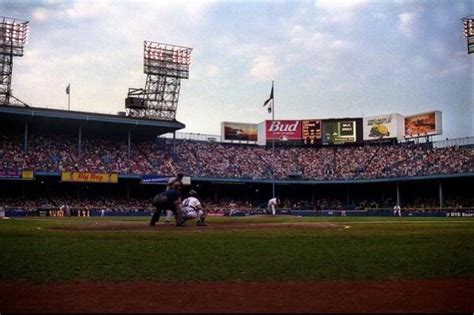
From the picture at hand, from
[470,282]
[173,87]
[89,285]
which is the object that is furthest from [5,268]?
[173,87]

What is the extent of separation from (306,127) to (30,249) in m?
67.8

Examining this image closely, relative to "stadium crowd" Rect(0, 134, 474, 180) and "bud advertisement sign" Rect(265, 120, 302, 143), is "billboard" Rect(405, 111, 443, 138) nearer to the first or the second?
"stadium crowd" Rect(0, 134, 474, 180)

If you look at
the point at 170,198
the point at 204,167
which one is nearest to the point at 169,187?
the point at 170,198

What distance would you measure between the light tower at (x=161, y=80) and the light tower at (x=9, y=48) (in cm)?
1401

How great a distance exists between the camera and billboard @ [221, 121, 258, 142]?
7756 centimetres

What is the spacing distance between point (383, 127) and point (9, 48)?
50.9 m

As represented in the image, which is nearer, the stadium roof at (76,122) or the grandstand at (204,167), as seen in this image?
the stadium roof at (76,122)

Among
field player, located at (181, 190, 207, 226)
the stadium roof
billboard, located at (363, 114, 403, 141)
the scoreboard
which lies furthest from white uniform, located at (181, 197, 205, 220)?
the scoreboard

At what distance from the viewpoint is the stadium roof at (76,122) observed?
53688 mm

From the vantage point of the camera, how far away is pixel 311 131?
78.1 metres

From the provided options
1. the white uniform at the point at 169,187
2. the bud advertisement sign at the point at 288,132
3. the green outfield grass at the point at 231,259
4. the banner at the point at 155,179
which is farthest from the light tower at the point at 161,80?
the green outfield grass at the point at 231,259

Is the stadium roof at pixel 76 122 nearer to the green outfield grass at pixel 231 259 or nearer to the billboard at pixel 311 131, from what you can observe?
the billboard at pixel 311 131

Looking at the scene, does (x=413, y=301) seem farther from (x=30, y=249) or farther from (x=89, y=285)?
(x=30, y=249)

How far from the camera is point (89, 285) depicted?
27.2 ft
